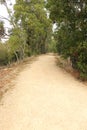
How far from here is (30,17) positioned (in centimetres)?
2845

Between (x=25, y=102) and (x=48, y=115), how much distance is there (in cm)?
176

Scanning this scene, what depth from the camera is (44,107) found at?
848cm

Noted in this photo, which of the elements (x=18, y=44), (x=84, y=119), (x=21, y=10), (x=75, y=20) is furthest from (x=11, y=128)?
(x=21, y=10)

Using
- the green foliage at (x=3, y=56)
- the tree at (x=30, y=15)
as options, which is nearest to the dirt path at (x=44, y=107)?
the tree at (x=30, y=15)

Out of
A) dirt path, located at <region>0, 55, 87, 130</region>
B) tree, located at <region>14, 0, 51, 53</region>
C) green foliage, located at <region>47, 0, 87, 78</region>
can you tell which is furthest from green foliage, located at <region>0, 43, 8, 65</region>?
dirt path, located at <region>0, 55, 87, 130</region>

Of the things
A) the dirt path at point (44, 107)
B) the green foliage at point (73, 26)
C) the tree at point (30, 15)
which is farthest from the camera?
the tree at point (30, 15)

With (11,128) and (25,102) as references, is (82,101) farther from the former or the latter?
(11,128)

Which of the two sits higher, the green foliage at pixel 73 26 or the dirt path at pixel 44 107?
the green foliage at pixel 73 26

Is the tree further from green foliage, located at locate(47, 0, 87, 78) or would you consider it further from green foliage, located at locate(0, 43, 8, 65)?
green foliage, located at locate(0, 43, 8, 65)

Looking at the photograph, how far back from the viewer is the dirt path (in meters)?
6.88

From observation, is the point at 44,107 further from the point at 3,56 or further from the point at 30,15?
the point at 3,56

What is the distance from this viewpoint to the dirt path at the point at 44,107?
6883 mm

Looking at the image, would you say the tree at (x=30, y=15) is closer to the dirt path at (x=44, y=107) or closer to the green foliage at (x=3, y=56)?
the green foliage at (x=3, y=56)

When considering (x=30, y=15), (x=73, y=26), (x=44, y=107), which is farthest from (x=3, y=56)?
(x=44, y=107)
